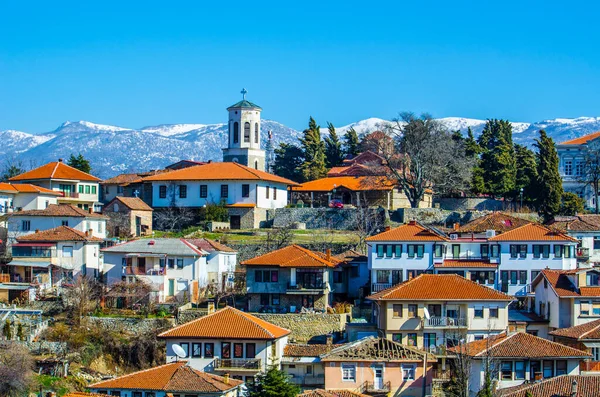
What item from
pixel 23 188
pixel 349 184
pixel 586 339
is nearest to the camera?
pixel 586 339

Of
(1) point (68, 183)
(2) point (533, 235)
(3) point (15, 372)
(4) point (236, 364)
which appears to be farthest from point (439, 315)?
(1) point (68, 183)

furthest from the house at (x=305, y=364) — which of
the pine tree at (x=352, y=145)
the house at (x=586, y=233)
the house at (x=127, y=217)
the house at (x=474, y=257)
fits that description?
the pine tree at (x=352, y=145)

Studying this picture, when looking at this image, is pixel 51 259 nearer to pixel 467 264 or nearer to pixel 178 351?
pixel 178 351

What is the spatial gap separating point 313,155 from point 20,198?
27660 millimetres

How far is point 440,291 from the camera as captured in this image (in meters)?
54.3

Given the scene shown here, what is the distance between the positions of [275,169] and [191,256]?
3766 centimetres

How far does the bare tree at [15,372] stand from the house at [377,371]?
12.3 metres

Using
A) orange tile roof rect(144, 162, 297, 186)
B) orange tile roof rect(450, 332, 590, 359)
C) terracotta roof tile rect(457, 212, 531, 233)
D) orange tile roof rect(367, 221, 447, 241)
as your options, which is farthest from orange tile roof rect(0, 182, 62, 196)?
orange tile roof rect(450, 332, 590, 359)

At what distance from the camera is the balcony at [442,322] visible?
2112 inches

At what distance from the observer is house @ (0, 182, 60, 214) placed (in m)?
74.4

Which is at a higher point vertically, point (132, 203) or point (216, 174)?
point (216, 174)

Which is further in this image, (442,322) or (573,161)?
(573,161)

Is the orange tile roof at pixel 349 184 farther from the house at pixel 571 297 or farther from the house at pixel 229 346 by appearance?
the house at pixel 229 346

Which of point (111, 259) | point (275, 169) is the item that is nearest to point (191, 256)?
point (111, 259)
